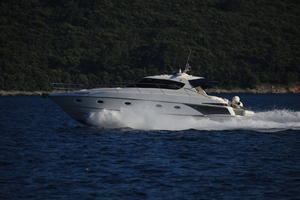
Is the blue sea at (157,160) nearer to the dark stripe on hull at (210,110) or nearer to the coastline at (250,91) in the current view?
the dark stripe on hull at (210,110)

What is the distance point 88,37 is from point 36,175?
12307cm

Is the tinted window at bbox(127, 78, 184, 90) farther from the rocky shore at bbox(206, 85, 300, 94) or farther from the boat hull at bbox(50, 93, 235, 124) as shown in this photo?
the rocky shore at bbox(206, 85, 300, 94)

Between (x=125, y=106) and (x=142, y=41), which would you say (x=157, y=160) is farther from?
(x=142, y=41)

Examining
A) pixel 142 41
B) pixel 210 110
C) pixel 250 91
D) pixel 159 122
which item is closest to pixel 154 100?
pixel 159 122

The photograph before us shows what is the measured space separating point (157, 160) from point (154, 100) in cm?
662

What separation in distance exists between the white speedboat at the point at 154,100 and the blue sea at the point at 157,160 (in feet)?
1.85

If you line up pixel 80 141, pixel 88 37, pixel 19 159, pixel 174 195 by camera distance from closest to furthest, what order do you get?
1. pixel 174 195
2. pixel 19 159
3. pixel 80 141
4. pixel 88 37

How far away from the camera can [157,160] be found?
20812mm

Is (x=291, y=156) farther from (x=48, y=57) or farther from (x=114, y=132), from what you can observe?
(x=48, y=57)

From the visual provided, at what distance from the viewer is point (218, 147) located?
24.0m

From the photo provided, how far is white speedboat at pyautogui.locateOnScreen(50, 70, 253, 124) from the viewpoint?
27031 mm

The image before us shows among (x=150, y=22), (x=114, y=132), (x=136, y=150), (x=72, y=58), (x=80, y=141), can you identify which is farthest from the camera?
(x=150, y=22)

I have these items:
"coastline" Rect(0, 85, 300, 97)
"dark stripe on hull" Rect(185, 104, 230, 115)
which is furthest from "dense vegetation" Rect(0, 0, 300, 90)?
"dark stripe on hull" Rect(185, 104, 230, 115)

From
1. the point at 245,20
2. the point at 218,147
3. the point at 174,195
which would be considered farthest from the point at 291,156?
the point at 245,20
